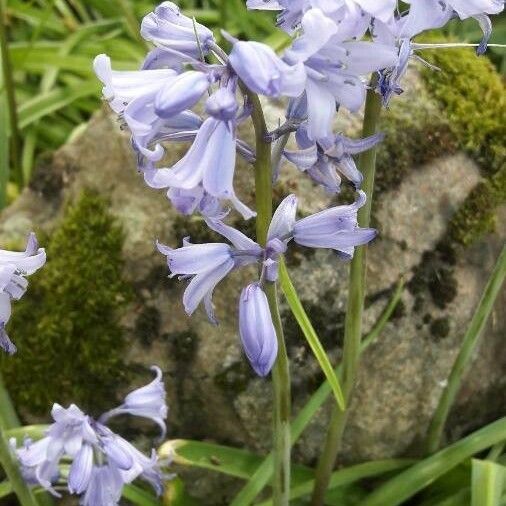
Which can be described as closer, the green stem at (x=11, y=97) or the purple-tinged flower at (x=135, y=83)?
the purple-tinged flower at (x=135, y=83)

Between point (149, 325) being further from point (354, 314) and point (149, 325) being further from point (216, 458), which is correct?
point (354, 314)

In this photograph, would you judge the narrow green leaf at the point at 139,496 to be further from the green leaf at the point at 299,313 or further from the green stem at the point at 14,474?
the green leaf at the point at 299,313

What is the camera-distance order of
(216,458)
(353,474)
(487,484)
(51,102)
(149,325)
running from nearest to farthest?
1. (487,484)
2. (216,458)
3. (353,474)
4. (149,325)
5. (51,102)

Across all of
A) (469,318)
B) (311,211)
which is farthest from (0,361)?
(469,318)

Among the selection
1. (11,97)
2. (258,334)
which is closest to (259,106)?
(258,334)

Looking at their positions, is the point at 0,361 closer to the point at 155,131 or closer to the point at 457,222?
the point at 457,222

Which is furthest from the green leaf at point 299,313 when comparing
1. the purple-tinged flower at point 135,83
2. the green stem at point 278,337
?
the purple-tinged flower at point 135,83

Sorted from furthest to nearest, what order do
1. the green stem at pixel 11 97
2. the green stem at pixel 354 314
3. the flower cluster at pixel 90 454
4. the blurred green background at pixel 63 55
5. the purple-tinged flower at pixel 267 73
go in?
the blurred green background at pixel 63 55 < the green stem at pixel 11 97 < the flower cluster at pixel 90 454 < the green stem at pixel 354 314 < the purple-tinged flower at pixel 267 73
